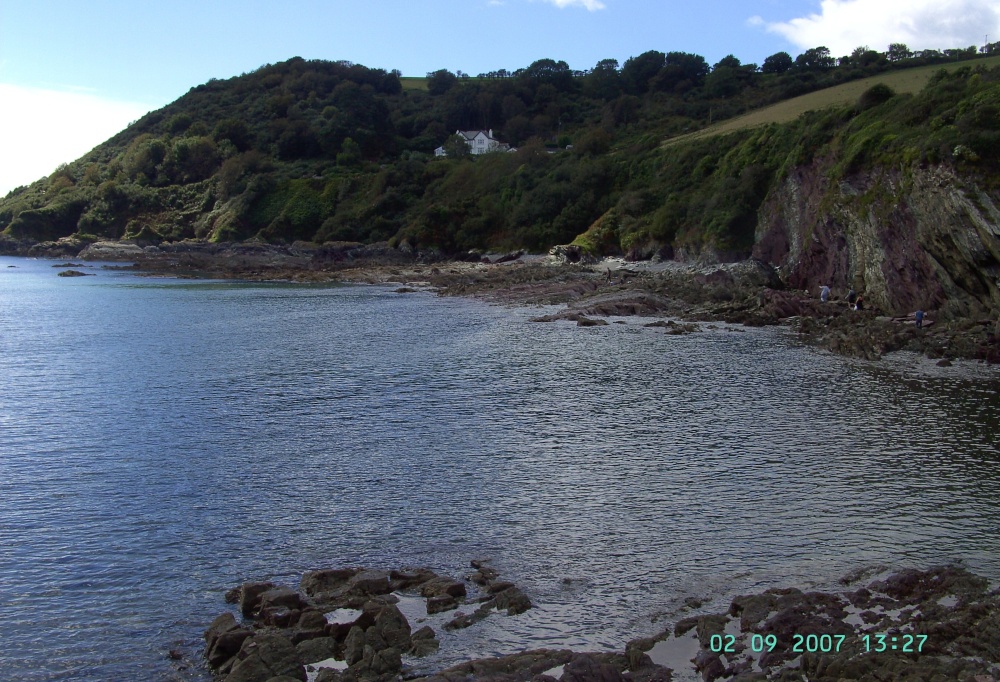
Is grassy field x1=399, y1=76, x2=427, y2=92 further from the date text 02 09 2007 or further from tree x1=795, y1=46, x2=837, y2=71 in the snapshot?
the date text 02 09 2007

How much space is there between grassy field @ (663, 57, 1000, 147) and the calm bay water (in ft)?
152

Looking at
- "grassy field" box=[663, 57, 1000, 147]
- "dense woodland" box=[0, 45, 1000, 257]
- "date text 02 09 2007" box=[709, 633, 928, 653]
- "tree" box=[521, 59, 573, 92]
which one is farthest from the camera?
"tree" box=[521, 59, 573, 92]

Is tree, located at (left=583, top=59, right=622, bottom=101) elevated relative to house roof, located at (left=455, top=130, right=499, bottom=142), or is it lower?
elevated

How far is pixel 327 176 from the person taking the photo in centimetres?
11931

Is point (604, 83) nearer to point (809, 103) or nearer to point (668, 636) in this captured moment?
point (809, 103)

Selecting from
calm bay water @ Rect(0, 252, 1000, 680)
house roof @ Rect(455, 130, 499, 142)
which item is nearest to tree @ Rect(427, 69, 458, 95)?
house roof @ Rect(455, 130, 499, 142)

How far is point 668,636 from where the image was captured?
11.6m

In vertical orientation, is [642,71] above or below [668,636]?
above

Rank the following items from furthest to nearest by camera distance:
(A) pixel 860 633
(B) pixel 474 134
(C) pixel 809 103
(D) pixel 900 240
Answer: (B) pixel 474 134 → (C) pixel 809 103 → (D) pixel 900 240 → (A) pixel 860 633

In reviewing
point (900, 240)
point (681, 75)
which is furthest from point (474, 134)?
point (900, 240)

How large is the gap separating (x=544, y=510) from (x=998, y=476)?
1024 cm

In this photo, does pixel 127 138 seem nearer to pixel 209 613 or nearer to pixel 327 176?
pixel 327 176

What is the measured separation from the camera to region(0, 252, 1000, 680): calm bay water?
42.3 ft

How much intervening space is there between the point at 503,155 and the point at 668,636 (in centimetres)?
10116
